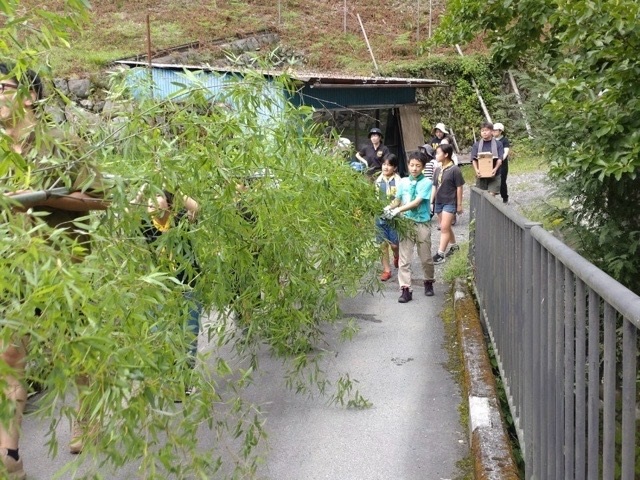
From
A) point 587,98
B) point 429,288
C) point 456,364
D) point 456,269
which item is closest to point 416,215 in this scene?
point 429,288

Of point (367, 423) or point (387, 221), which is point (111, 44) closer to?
point (387, 221)

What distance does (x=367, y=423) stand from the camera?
5.02 m

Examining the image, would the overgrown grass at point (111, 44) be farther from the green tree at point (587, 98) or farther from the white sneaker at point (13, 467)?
the white sneaker at point (13, 467)

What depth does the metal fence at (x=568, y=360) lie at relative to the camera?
6.20ft

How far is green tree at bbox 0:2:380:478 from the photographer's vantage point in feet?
6.68

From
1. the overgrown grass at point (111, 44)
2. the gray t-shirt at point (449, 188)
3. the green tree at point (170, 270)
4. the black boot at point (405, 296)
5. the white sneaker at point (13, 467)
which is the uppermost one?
the overgrown grass at point (111, 44)

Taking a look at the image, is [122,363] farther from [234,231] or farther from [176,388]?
[234,231]

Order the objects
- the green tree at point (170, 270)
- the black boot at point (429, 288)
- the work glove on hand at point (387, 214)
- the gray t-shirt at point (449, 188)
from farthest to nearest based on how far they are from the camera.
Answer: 1. the gray t-shirt at point (449, 188)
2. the black boot at point (429, 288)
3. the work glove on hand at point (387, 214)
4. the green tree at point (170, 270)

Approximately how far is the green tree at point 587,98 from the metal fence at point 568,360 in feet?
5.98

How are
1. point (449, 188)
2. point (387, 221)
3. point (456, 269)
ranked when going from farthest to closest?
point (449, 188)
point (456, 269)
point (387, 221)

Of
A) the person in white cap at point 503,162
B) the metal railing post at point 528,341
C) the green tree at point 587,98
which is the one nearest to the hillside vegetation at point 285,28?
the person in white cap at point 503,162

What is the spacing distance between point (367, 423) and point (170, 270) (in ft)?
7.02

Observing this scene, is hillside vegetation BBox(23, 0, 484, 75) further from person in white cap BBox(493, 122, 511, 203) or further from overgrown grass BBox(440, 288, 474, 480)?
overgrown grass BBox(440, 288, 474, 480)

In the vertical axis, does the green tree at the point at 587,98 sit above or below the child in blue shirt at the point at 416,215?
above
